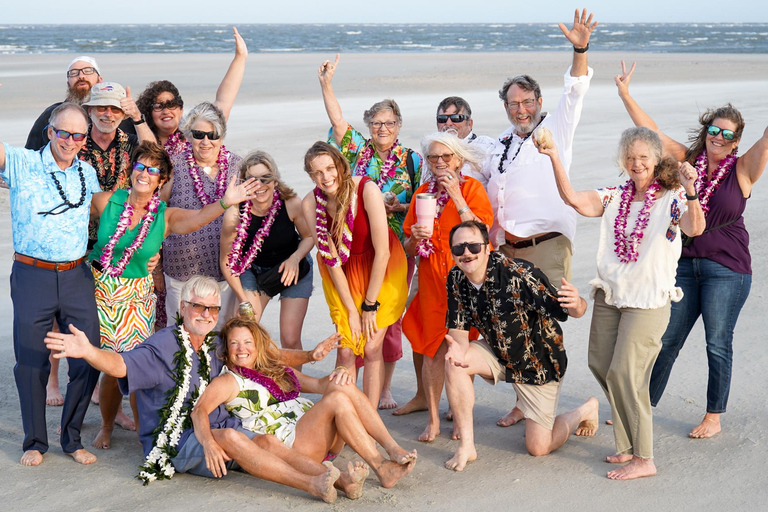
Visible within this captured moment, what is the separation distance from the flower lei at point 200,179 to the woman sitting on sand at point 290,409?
4.27ft

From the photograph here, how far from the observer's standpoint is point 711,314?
5.48 m

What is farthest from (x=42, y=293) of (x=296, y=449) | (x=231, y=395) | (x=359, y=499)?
(x=359, y=499)

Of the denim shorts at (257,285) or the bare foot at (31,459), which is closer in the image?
the bare foot at (31,459)

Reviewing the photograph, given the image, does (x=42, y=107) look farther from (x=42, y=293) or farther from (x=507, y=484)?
(x=507, y=484)

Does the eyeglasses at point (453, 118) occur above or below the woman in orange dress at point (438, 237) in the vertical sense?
above

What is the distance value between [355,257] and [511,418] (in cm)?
158

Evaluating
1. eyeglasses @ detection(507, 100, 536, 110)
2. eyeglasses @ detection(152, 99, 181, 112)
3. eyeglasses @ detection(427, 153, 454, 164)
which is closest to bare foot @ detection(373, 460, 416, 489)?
eyeglasses @ detection(427, 153, 454, 164)

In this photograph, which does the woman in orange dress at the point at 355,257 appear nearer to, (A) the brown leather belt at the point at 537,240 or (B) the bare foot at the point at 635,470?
(A) the brown leather belt at the point at 537,240

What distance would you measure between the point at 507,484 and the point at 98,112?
381cm

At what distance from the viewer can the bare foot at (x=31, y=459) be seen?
209 inches

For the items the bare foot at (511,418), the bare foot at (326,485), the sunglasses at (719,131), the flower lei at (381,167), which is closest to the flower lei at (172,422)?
the bare foot at (326,485)

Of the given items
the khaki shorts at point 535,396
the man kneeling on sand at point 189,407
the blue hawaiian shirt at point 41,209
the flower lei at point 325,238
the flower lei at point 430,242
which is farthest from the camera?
the flower lei at point 430,242

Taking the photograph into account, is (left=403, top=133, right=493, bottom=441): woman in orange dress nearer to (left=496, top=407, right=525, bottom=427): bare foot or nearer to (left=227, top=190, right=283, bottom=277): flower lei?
(left=496, top=407, right=525, bottom=427): bare foot

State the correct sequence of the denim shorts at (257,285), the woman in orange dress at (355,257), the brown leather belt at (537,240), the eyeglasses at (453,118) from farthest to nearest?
the eyeglasses at (453,118) → the denim shorts at (257,285) → the brown leather belt at (537,240) → the woman in orange dress at (355,257)
